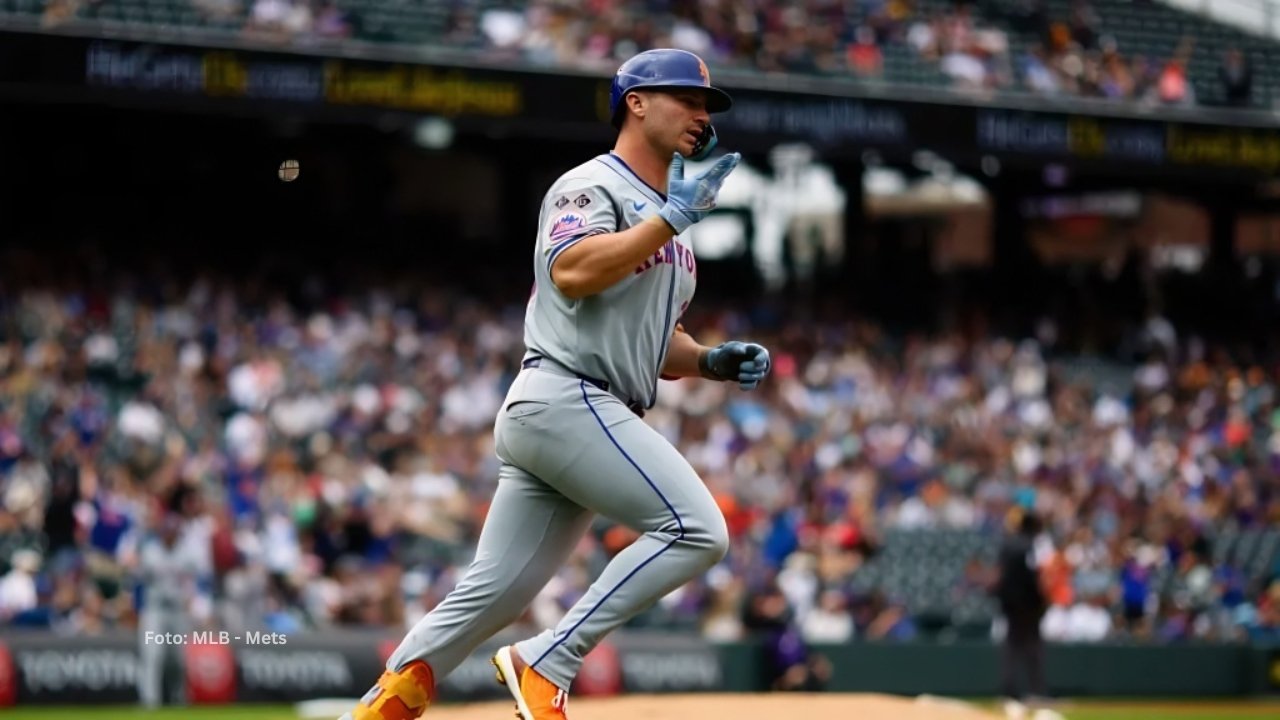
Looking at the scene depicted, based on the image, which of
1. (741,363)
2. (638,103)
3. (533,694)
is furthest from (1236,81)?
(533,694)

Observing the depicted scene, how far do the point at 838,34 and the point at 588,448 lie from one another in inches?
666

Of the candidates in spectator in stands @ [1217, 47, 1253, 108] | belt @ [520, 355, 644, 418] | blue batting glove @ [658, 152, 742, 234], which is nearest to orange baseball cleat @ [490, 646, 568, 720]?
belt @ [520, 355, 644, 418]

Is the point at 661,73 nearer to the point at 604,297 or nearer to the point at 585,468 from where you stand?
the point at 604,297

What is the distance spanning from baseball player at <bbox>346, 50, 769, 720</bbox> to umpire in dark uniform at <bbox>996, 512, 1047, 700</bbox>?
9318 mm

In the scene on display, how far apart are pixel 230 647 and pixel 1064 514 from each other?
9.12m

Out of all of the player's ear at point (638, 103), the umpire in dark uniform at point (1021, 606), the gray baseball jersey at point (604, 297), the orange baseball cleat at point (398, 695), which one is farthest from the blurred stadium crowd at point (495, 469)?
the player's ear at point (638, 103)

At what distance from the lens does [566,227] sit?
17.2 feet

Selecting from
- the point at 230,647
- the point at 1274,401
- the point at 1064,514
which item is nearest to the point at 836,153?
the point at 1064,514

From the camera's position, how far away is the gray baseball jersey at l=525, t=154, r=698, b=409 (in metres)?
5.30

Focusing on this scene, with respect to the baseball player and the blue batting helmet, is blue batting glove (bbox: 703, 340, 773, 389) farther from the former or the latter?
the blue batting helmet

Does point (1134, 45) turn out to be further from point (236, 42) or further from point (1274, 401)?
point (236, 42)

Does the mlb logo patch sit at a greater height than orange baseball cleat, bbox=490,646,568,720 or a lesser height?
greater

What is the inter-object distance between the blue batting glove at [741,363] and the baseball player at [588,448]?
0.08 m

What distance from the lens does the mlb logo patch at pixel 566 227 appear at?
523cm
